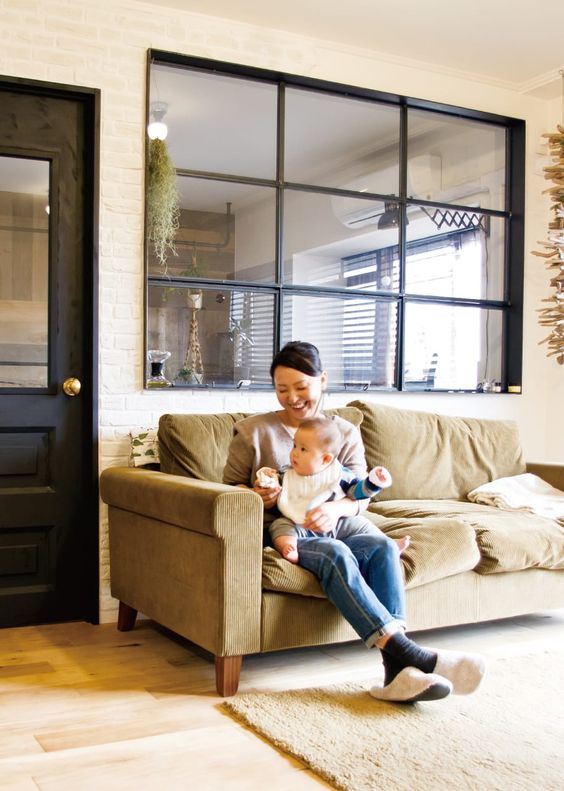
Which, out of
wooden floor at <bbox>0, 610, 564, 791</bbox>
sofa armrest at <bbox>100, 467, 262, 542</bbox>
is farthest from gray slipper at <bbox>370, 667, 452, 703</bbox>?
sofa armrest at <bbox>100, 467, 262, 542</bbox>

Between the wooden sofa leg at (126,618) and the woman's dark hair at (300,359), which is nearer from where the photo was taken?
the woman's dark hair at (300,359)

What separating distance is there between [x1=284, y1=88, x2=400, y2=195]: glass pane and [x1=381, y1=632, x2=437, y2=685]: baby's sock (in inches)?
88.5

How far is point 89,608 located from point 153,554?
0.66 metres

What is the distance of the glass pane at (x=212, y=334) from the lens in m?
3.84

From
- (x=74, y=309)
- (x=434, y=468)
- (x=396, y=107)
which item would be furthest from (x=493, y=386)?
(x=74, y=309)

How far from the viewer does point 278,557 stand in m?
2.86

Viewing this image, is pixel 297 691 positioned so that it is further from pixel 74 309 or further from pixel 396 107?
pixel 396 107

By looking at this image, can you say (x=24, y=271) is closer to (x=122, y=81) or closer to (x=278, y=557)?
(x=122, y=81)

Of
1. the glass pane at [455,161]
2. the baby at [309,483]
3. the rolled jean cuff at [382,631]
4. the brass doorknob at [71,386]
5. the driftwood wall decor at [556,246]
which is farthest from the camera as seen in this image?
the glass pane at [455,161]

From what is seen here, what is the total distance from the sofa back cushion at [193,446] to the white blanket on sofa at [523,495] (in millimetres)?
1158

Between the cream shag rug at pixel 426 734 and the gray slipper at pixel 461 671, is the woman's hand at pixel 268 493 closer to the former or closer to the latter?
the cream shag rug at pixel 426 734

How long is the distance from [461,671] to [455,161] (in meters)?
2.79

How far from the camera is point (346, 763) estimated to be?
220cm

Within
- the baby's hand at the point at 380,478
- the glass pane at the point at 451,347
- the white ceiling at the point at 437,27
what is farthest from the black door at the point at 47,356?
the glass pane at the point at 451,347
